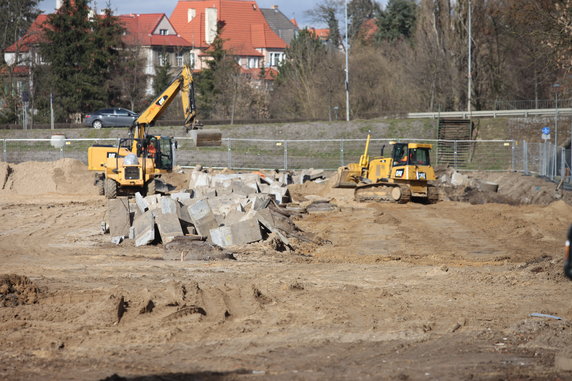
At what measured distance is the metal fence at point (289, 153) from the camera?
132 ft

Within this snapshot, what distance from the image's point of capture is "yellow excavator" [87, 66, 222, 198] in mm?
26906

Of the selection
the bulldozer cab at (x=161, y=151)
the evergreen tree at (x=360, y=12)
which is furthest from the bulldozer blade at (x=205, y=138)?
the evergreen tree at (x=360, y=12)

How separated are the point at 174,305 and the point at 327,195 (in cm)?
2071

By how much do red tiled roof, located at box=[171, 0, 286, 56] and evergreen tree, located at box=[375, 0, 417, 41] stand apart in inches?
678

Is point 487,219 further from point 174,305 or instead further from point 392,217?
point 174,305

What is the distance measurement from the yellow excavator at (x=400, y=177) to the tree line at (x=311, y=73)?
26593 millimetres

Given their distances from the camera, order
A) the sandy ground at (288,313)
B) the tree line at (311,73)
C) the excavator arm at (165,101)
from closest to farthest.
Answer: the sandy ground at (288,313), the excavator arm at (165,101), the tree line at (311,73)

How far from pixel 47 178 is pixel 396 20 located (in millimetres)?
53180

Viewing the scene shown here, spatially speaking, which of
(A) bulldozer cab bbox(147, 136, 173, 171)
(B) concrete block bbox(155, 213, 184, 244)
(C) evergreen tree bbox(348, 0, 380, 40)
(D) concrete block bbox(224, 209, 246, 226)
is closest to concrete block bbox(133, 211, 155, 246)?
(B) concrete block bbox(155, 213, 184, 244)

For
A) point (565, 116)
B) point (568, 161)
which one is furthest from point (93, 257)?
point (565, 116)

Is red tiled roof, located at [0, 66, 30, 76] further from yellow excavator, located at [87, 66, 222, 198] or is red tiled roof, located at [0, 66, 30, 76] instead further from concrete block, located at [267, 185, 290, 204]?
concrete block, located at [267, 185, 290, 204]

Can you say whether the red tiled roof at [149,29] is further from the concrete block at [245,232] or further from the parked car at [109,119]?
the concrete block at [245,232]

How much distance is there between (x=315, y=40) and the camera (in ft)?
Answer: 215

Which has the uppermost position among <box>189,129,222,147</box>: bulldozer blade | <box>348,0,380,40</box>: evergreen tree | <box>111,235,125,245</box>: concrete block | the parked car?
<box>348,0,380,40</box>: evergreen tree
